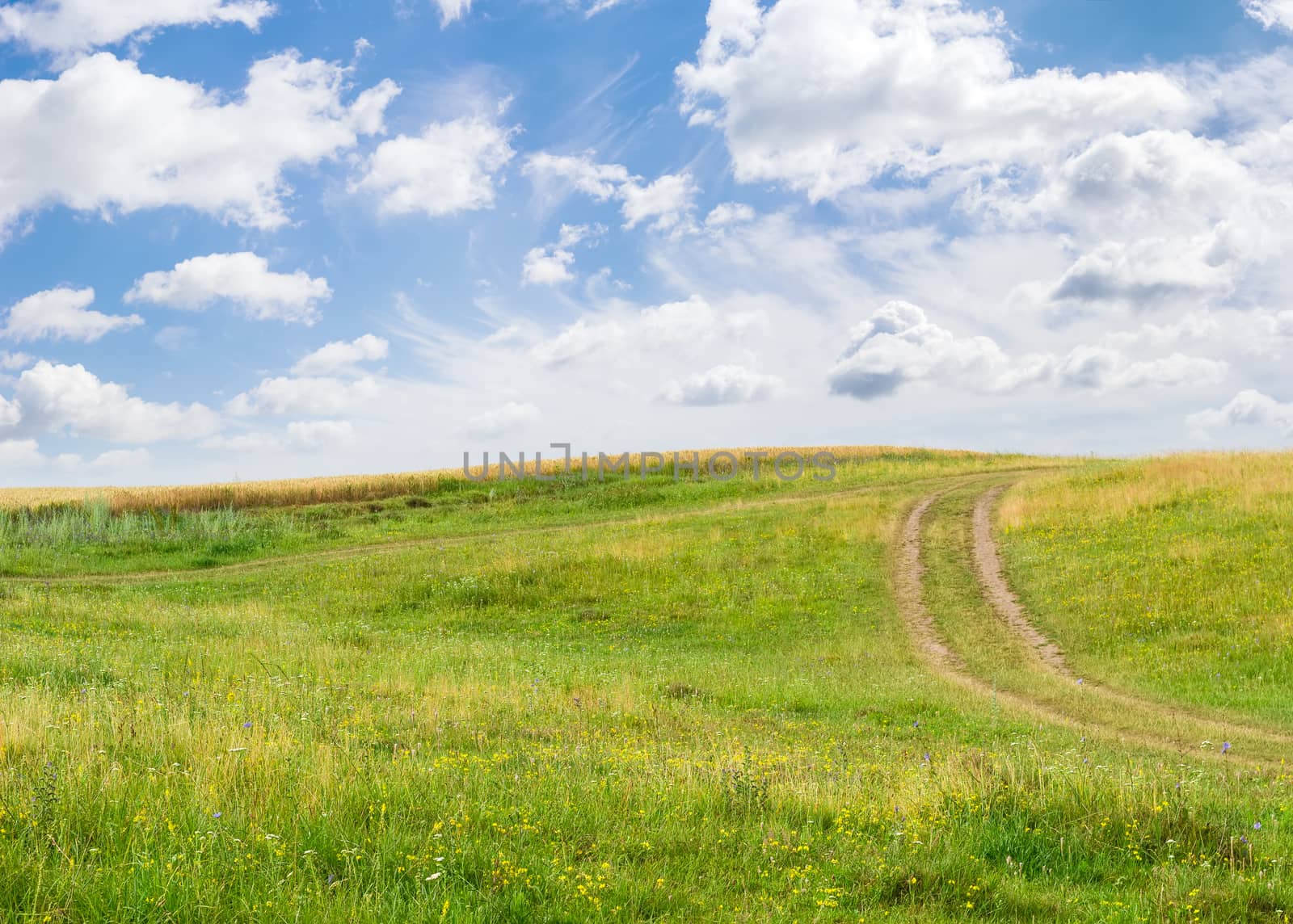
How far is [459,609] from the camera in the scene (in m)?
27.6

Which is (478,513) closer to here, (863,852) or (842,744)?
(842,744)

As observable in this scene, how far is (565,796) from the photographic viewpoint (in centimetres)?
688

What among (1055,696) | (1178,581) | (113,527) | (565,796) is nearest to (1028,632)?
(1178,581)

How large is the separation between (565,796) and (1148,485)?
106ft

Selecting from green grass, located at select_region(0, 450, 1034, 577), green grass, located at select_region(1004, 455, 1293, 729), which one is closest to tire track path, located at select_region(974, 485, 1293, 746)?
green grass, located at select_region(1004, 455, 1293, 729)

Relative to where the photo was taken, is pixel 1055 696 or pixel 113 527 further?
pixel 113 527

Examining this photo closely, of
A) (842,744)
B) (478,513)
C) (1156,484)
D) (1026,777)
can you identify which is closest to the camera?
(1026,777)

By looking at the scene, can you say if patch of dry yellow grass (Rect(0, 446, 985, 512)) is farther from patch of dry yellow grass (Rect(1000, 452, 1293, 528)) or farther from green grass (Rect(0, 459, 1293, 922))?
green grass (Rect(0, 459, 1293, 922))

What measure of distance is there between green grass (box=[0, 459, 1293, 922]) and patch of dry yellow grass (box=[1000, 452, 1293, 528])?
1495 centimetres

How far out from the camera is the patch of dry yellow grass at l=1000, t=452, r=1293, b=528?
3047cm

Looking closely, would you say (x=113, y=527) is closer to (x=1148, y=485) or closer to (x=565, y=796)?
(x=565, y=796)

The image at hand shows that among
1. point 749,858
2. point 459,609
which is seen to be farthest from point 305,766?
point 459,609

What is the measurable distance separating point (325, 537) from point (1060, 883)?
124 ft

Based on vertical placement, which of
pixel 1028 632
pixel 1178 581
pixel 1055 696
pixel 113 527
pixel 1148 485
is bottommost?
pixel 1055 696
